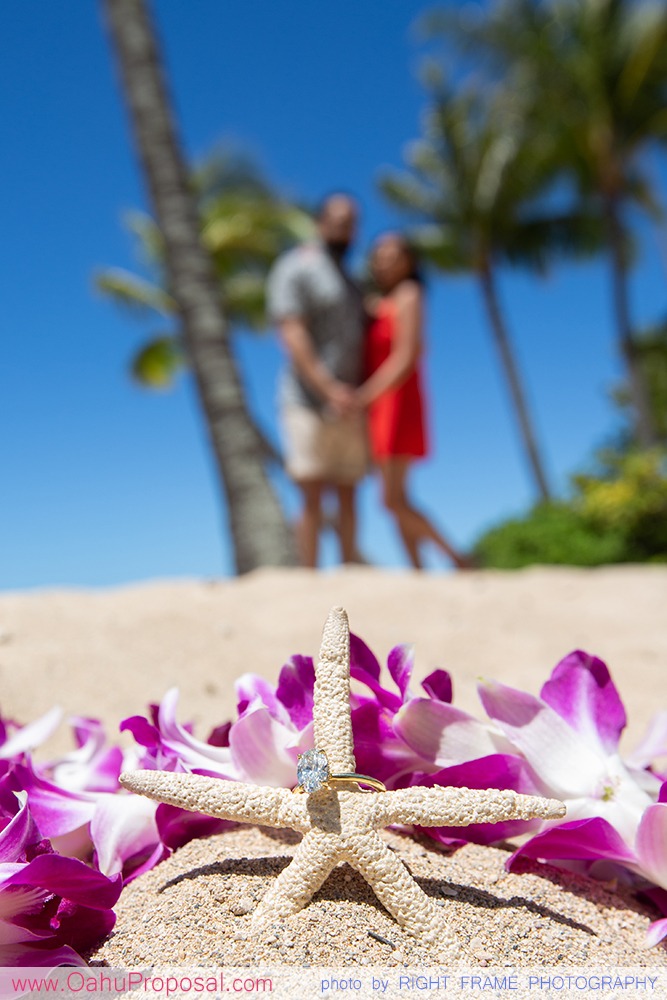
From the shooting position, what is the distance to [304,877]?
1078mm

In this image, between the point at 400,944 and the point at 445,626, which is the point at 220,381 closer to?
the point at 445,626

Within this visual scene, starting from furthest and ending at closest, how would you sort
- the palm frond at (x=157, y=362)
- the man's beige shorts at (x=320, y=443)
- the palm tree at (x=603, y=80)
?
the palm frond at (x=157, y=362), the palm tree at (x=603, y=80), the man's beige shorts at (x=320, y=443)

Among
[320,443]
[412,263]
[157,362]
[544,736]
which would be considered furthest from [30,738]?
[157,362]

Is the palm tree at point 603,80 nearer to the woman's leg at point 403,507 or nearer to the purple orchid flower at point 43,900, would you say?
the woman's leg at point 403,507

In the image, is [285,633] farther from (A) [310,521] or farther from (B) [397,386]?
(B) [397,386]

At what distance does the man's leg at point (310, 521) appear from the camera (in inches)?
203

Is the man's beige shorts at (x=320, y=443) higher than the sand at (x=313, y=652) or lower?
higher

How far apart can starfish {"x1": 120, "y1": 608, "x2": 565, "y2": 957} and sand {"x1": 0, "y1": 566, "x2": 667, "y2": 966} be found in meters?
0.04

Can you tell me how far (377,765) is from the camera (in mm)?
1275

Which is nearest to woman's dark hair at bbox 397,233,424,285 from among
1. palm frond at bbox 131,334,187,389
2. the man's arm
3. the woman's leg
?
the man's arm

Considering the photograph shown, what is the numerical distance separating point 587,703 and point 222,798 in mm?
603

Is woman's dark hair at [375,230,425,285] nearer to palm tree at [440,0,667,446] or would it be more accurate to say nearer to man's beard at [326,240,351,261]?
man's beard at [326,240,351,261]

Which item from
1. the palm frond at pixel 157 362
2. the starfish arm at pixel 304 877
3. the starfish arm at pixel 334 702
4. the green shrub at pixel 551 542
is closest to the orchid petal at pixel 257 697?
the starfish arm at pixel 334 702

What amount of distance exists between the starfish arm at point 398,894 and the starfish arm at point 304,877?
0.03m
